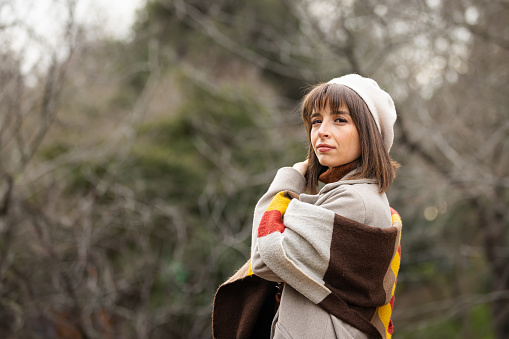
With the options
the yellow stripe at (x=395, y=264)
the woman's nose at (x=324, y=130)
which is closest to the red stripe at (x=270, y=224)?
the woman's nose at (x=324, y=130)

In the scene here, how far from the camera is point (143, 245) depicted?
4828 mm

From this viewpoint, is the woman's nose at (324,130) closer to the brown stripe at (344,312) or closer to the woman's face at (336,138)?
the woman's face at (336,138)

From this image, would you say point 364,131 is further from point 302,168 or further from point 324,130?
point 302,168

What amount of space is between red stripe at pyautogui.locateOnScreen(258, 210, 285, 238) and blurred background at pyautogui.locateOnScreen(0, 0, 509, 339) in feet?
7.55

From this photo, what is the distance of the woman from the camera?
1.34 meters

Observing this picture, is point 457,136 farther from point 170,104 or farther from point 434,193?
point 170,104

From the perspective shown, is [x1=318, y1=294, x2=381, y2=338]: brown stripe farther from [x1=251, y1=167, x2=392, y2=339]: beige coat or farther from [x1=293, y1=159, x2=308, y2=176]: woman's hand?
[x1=293, y1=159, x2=308, y2=176]: woman's hand

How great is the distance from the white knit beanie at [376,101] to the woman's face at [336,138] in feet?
0.28

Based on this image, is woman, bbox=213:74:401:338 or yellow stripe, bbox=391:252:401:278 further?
yellow stripe, bbox=391:252:401:278

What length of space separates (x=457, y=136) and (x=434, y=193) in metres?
0.66

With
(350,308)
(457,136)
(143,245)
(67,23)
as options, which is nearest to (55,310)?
(143,245)

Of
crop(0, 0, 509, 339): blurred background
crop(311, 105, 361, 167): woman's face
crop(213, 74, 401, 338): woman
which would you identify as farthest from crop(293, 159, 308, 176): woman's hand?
crop(0, 0, 509, 339): blurred background

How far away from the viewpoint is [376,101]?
1.54 meters

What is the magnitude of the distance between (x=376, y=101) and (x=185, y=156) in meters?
5.59
